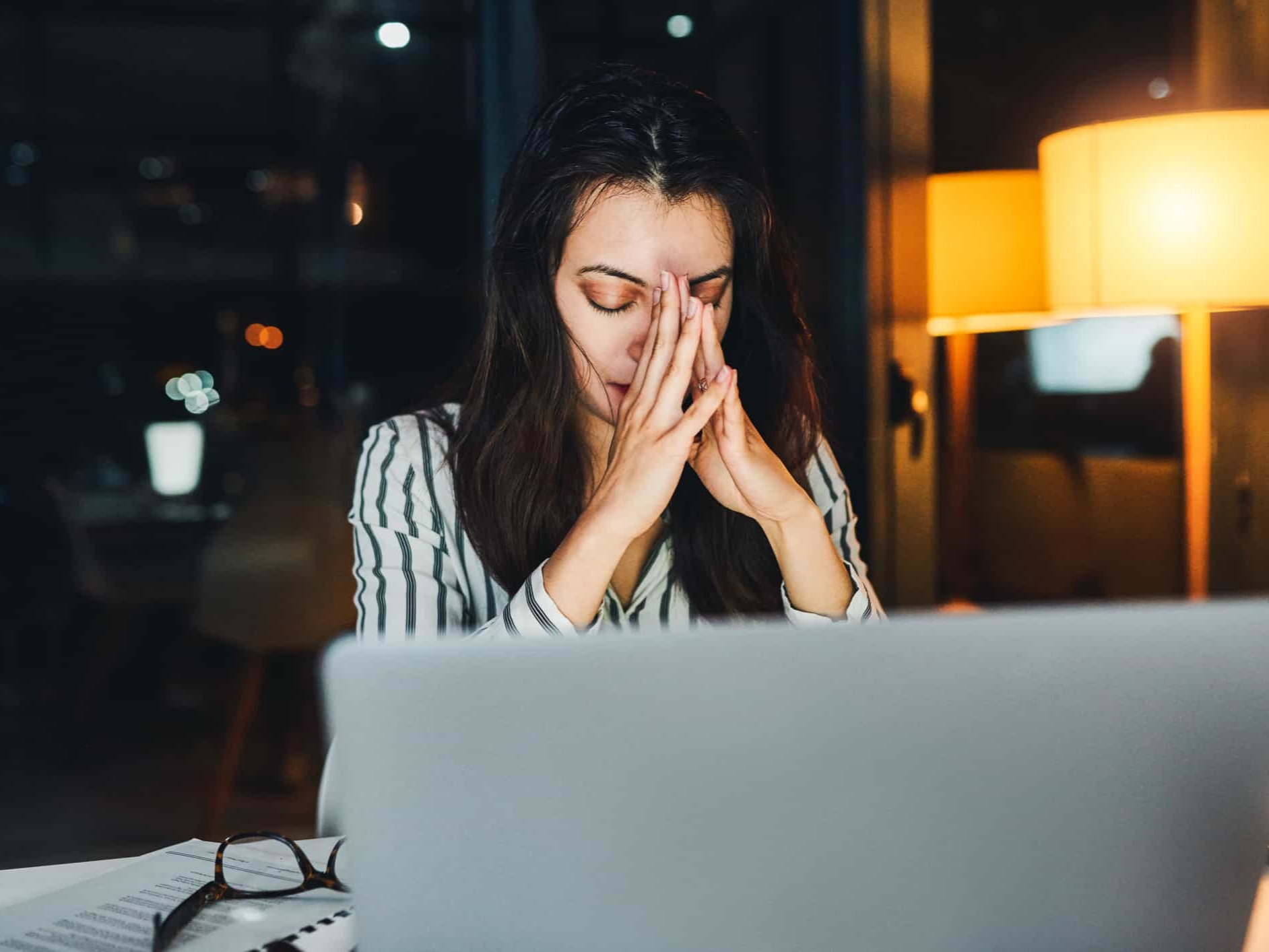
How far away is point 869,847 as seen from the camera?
55cm

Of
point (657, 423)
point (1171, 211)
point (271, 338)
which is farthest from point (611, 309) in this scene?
point (271, 338)

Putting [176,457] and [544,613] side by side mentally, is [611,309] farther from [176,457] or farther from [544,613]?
[176,457]

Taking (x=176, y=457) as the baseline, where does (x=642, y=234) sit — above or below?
above

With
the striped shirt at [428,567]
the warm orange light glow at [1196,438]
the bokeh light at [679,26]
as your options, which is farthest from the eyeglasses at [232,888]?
the bokeh light at [679,26]

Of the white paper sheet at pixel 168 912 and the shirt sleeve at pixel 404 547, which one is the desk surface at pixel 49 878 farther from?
the shirt sleeve at pixel 404 547

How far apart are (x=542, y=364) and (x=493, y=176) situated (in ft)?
2.78

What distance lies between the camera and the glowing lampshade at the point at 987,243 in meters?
2.14

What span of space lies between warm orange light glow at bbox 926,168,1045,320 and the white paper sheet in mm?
1713

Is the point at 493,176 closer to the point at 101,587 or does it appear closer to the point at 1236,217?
the point at 1236,217

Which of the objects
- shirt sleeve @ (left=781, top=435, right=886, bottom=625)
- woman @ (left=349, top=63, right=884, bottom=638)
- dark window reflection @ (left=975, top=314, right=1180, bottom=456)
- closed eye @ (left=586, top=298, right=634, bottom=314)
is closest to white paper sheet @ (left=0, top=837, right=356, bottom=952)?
woman @ (left=349, top=63, right=884, bottom=638)

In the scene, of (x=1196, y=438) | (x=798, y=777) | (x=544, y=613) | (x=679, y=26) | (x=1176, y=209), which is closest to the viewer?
(x=798, y=777)

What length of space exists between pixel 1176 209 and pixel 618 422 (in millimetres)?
1096

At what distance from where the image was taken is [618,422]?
3.97 feet

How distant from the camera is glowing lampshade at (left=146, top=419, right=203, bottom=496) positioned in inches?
131
